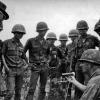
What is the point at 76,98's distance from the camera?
9.55 m

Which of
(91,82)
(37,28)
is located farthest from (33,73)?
(91,82)

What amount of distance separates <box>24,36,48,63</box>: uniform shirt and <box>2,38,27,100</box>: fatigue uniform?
48 centimetres

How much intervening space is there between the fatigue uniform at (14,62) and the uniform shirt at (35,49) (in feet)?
1.56

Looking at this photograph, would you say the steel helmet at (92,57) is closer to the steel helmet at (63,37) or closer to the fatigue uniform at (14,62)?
the fatigue uniform at (14,62)

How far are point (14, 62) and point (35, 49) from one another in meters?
0.95

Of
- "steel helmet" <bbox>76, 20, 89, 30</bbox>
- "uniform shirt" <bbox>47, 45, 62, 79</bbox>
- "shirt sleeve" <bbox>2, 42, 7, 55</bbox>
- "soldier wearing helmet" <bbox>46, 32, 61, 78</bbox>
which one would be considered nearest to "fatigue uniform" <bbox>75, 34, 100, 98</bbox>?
"steel helmet" <bbox>76, 20, 89, 30</bbox>

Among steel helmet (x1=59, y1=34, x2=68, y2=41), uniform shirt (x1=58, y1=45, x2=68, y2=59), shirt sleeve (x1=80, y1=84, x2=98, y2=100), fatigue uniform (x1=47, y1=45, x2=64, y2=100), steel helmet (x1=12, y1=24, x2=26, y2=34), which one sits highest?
steel helmet (x1=12, y1=24, x2=26, y2=34)

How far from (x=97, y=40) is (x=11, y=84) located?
8.75 feet

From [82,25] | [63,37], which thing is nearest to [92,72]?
[82,25]

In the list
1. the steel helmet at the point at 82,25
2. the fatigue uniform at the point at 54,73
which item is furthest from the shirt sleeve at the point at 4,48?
the fatigue uniform at the point at 54,73

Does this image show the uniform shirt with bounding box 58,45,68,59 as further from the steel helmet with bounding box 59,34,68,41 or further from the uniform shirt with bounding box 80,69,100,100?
the uniform shirt with bounding box 80,69,100,100

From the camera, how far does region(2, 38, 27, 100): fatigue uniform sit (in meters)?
9.45

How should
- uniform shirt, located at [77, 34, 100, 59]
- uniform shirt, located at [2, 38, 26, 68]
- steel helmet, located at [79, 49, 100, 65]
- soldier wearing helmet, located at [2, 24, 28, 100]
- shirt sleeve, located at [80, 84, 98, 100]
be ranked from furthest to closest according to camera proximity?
uniform shirt, located at [77, 34, 100, 59]
uniform shirt, located at [2, 38, 26, 68]
soldier wearing helmet, located at [2, 24, 28, 100]
steel helmet, located at [79, 49, 100, 65]
shirt sleeve, located at [80, 84, 98, 100]

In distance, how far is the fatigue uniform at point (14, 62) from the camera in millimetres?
9453
